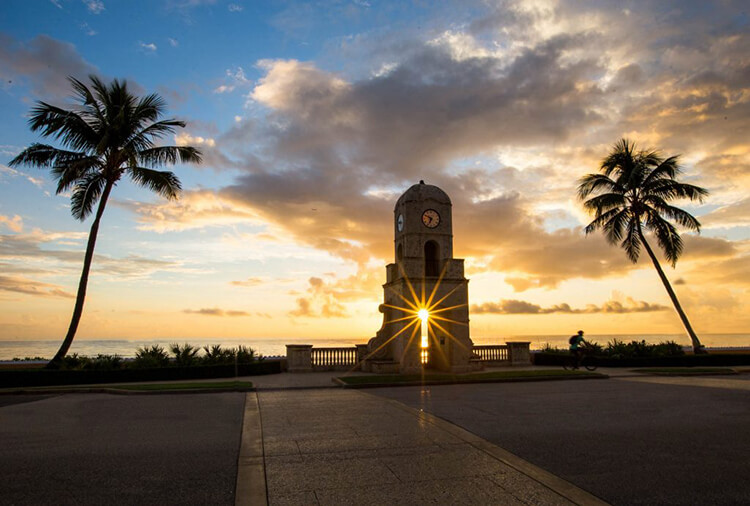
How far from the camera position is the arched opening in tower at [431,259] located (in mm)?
29469

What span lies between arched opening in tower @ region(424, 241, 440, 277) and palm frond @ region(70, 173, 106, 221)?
60.5 feet

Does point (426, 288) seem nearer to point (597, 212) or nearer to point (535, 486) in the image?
point (597, 212)

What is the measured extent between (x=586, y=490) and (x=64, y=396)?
18.8 meters

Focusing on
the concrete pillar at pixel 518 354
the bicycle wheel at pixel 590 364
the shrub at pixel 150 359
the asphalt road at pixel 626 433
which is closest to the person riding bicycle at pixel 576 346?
the bicycle wheel at pixel 590 364

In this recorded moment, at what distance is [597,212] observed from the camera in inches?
1454

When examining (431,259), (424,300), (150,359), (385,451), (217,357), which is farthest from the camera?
(431,259)

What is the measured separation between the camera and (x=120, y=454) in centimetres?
908

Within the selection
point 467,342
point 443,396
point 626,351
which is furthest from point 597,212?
point 443,396

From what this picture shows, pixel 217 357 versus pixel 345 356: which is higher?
pixel 217 357

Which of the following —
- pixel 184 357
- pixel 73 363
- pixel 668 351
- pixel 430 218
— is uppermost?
pixel 430 218

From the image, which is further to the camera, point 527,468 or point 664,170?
Result: point 664,170

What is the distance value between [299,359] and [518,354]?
47.0 ft

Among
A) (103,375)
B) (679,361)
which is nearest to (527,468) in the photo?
(103,375)

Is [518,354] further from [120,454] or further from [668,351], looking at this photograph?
[120,454]
